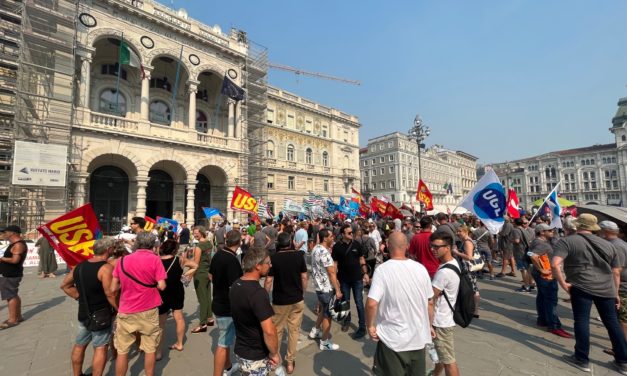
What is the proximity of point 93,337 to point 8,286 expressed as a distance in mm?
3778

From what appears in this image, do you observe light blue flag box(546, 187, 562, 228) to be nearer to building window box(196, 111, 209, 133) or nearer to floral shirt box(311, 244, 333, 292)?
floral shirt box(311, 244, 333, 292)

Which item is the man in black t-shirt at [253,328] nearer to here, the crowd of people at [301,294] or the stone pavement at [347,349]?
the crowd of people at [301,294]

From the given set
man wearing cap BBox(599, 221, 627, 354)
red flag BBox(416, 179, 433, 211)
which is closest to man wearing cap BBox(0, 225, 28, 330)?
man wearing cap BBox(599, 221, 627, 354)

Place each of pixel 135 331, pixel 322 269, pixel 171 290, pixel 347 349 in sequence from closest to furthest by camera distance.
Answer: pixel 135 331
pixel 171 290
pixel 347 349
pixel 322 269

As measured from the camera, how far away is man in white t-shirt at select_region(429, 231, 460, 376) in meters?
Answer: 3.01

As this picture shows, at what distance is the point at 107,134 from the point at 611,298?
22.5m

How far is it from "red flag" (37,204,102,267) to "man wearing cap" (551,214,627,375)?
7.34m

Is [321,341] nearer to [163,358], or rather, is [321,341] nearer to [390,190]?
[163,358]

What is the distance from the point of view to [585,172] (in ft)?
259

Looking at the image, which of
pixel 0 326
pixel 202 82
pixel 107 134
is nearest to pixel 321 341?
pixel 0 326

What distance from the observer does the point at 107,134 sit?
17625mm

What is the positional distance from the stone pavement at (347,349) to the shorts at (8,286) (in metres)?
0.66

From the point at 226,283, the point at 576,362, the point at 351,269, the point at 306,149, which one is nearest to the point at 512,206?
the point at 576,362

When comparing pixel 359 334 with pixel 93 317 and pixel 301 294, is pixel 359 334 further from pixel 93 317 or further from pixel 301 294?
pixel 93 317
